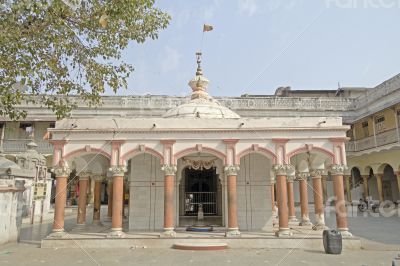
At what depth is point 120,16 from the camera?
25.1ft

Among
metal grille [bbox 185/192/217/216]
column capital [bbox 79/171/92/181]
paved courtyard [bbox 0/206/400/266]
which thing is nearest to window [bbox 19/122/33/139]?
column capital [bbox 79/171/92/181]

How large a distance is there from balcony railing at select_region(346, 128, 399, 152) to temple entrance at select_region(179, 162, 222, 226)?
14186 mm

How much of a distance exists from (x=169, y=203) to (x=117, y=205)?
2.07 m

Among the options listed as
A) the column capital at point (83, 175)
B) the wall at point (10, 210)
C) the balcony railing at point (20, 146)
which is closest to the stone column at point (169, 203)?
the column capital at point (83, 175)

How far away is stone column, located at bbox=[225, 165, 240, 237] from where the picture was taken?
12430 mm

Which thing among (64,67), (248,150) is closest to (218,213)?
(248,150)

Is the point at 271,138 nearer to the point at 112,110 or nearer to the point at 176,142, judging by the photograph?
the point at 176,142

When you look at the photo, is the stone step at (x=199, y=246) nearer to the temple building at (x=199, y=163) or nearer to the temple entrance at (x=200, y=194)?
the temple building at (x=199, y=163)

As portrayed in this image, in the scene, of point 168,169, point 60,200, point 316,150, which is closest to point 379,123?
point 316,150

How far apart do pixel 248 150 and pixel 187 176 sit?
5107 millimetres

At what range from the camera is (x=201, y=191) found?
685 inches

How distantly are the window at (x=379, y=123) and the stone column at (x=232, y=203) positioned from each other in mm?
18010

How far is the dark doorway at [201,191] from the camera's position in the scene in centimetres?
1689

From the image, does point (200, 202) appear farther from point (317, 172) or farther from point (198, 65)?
point (198, 65)
